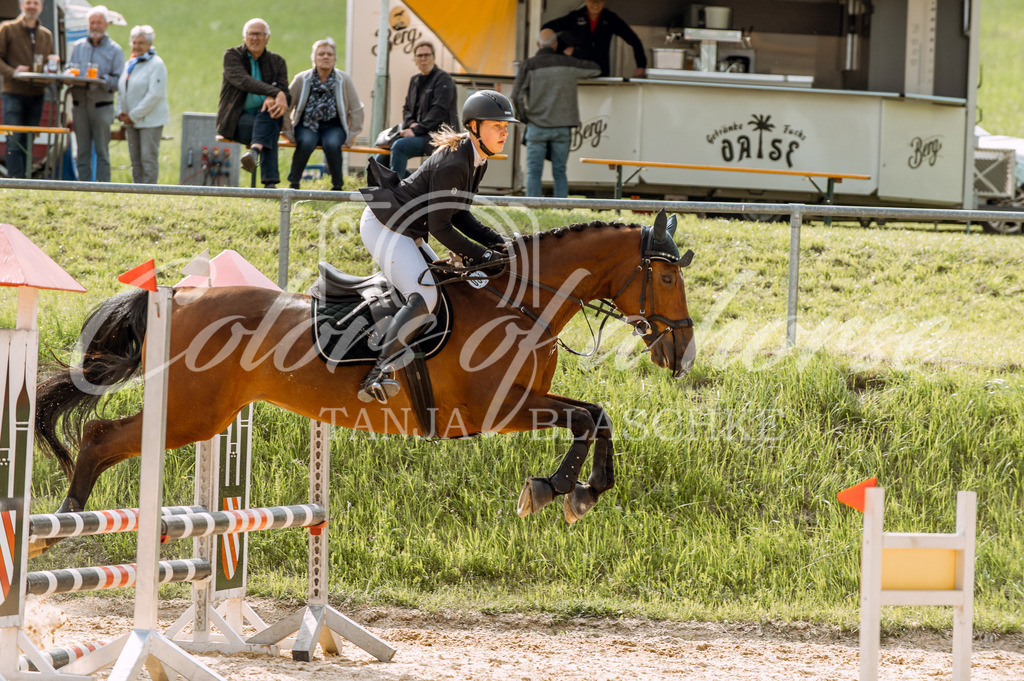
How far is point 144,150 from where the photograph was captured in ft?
36.3

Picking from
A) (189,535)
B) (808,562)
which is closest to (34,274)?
(189,535)

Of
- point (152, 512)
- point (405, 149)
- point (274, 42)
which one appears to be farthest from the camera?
point (274, 42)

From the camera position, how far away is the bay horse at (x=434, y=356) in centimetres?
512

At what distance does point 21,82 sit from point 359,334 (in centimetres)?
780

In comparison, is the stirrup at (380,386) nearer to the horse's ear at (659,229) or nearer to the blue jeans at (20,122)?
the horse's ear at (659,229)

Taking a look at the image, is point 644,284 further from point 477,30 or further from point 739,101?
point 477,30

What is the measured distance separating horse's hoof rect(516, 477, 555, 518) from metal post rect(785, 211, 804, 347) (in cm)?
355

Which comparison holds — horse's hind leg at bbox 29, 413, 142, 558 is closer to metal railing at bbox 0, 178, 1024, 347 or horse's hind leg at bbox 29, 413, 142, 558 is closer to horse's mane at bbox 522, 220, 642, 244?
horse's mane at bbox 522, 220, 642, 244

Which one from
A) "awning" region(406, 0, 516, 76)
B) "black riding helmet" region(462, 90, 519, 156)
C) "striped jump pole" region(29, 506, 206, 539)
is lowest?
"striped jump pole" region(29, 506, 206, 539)

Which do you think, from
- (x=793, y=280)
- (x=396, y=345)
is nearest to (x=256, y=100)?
(x=793, y=280)

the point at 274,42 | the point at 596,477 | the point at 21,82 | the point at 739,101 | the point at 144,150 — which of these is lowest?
the point at 596,477

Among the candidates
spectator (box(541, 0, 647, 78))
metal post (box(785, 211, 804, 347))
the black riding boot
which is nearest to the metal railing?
metal post (box(785, 211, 804, 347))

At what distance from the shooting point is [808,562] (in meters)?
6.95

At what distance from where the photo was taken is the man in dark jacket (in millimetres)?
10047
